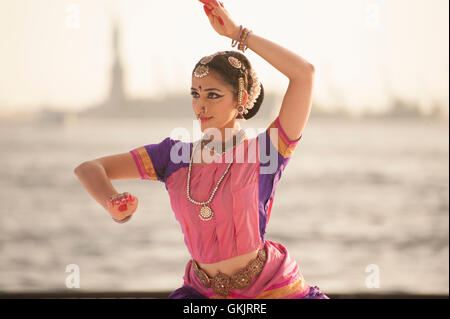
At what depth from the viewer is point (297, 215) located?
367 inches

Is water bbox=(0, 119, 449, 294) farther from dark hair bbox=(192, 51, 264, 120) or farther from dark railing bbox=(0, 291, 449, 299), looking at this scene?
dark hair bbox=(192, 51, 264, 120)

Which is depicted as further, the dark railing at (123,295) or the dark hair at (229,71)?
the dark railing at (123,295)

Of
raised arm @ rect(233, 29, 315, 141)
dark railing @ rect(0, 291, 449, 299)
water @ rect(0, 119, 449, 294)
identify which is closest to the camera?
raised arm @ rect(233, 29, 315, 141)

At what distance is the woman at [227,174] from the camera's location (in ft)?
4.46

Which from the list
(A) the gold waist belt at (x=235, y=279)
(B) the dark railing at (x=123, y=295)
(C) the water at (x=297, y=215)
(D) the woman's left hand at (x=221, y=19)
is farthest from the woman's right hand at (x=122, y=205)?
(C) the water at (x=297, y=215)

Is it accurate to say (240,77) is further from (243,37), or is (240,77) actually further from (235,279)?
(235,279)

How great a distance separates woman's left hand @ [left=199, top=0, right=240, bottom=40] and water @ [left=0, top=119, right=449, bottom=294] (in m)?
2.23

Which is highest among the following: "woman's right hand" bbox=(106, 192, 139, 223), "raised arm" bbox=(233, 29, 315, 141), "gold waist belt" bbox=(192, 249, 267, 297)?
"raised arm" bbox=(233, 29, 315, 141)

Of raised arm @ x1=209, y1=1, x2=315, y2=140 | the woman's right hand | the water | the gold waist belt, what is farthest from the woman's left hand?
the water

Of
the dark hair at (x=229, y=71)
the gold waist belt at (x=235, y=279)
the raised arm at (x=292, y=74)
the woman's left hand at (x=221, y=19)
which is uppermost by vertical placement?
the woman's left hand at (x=221, y=19)

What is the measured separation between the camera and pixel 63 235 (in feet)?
26.7

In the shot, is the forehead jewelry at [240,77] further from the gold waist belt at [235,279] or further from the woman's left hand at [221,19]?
the gold waist belt at [235,279]

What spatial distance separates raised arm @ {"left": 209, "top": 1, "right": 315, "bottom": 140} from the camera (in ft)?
4.19
